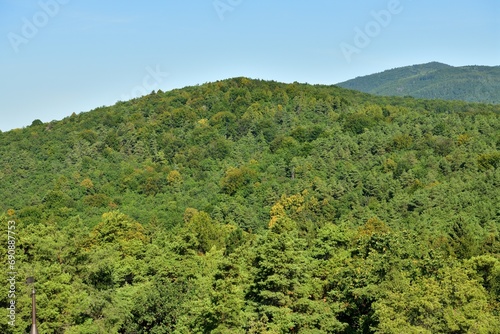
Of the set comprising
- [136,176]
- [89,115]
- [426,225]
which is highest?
[89,115]

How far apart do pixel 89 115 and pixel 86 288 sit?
128 meters

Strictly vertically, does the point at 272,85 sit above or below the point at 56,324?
above

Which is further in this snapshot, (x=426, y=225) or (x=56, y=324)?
(x=426, y=225)

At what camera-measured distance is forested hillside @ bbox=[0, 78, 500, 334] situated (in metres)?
45.6

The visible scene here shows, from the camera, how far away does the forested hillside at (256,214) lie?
45625mm

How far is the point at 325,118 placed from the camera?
6250 inches

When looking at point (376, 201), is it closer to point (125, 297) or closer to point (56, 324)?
point (125, 297)

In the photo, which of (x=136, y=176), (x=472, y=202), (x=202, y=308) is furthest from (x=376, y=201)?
(x=202, y=308)

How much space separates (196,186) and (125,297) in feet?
245

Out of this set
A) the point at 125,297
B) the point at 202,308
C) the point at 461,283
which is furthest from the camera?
the point at 125,297

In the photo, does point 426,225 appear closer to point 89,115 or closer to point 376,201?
point 376,201

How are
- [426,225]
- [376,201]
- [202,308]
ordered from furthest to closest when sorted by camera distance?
[376,201] → [426,225] → [202,308]

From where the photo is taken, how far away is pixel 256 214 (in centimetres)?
10888

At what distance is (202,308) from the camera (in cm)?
4519
